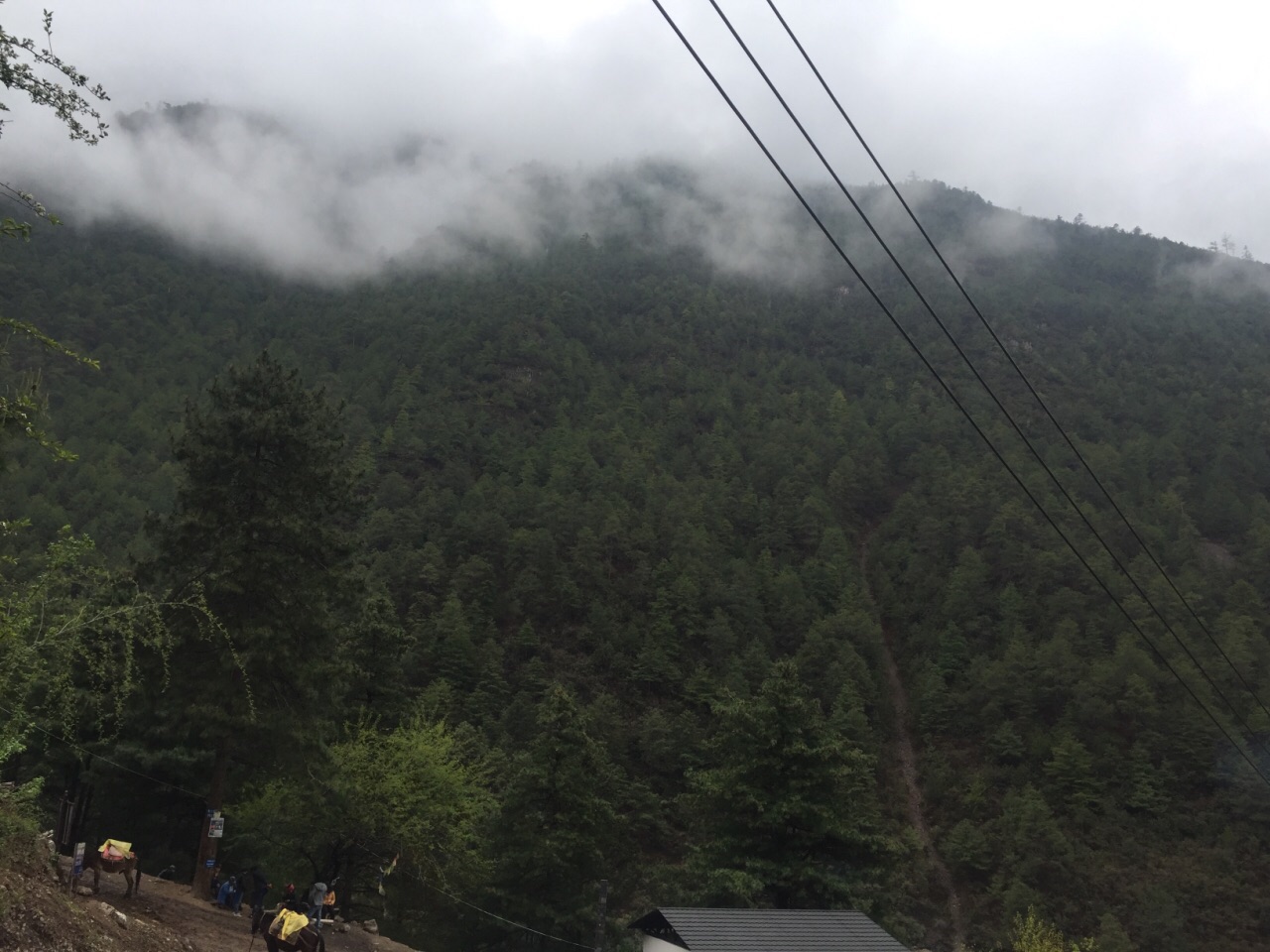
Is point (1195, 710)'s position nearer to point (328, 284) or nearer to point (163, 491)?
point (163, 491)

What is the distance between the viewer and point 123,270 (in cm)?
14288

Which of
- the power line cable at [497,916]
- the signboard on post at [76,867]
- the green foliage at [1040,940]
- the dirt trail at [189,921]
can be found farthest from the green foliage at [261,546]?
the green foliage at [1040,940]

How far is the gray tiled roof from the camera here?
65.8ft

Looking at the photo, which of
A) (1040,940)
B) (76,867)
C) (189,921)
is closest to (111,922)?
(76,867)

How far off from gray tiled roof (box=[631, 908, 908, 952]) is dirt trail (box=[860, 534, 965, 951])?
30239mm

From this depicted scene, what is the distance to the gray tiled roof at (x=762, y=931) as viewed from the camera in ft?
65.8

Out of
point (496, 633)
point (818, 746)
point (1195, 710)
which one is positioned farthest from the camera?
point (496, 633)

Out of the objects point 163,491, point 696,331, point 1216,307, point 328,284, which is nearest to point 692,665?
point 163,491

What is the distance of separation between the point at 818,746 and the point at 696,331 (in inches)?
4684

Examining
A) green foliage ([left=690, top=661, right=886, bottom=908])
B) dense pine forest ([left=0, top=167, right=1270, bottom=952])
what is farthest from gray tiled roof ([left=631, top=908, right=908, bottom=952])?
green foliage ([left=690, top=661, right=886, bottom=908])

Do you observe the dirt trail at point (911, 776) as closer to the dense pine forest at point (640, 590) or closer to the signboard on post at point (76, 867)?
the dense pine forest at point (640, 590)

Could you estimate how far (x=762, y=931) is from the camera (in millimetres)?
20750

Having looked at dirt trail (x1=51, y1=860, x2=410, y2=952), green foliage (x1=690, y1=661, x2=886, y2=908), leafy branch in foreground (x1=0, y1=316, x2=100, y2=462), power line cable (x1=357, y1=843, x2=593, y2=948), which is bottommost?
power line cable (x1=357, y1=843, x2=593, y2=948)

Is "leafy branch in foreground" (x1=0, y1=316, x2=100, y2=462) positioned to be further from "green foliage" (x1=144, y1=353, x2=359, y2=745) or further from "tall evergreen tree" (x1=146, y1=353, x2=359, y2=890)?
"green foliage" (x1=144, y1=353, x2=359, y2=745)
